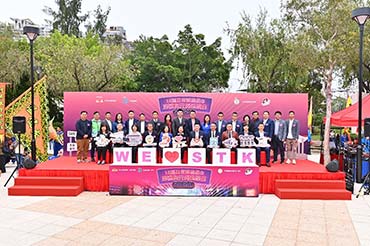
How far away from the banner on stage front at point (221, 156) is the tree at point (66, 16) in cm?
2771

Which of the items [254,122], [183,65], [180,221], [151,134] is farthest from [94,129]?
[183,65]

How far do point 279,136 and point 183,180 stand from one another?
10.3 feet

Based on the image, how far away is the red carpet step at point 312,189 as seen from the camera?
7348 millimetres

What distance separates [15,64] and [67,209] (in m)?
14.0

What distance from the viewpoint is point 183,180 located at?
300 inches

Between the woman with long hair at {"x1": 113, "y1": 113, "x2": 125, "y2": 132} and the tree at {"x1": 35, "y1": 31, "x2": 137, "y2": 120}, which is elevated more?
the tree at {"x1": 35, "y1": 31, "x2": 137, "y2": 120}

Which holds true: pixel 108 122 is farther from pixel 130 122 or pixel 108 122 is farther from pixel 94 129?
pixel 130 122

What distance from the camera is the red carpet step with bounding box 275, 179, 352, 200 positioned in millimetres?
7348

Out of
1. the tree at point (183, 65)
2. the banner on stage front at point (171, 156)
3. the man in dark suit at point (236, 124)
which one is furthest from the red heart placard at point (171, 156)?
the tree at point (183, 65)

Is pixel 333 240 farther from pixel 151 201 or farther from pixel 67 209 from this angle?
pixel 67 209

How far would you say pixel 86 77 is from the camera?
18.0 meters

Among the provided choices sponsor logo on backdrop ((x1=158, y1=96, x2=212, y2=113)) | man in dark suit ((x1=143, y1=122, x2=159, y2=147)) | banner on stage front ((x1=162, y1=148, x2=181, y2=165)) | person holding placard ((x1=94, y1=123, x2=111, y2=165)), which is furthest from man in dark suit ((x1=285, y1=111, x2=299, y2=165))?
person holding placard ((x1=94, y1=123, x2=111, y2=165))

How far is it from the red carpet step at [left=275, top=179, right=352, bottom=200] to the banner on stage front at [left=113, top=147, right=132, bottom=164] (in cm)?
327

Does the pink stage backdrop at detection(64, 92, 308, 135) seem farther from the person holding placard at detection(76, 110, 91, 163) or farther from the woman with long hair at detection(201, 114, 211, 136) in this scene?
the person holding placard at detection(76, 110, 91, 163)
